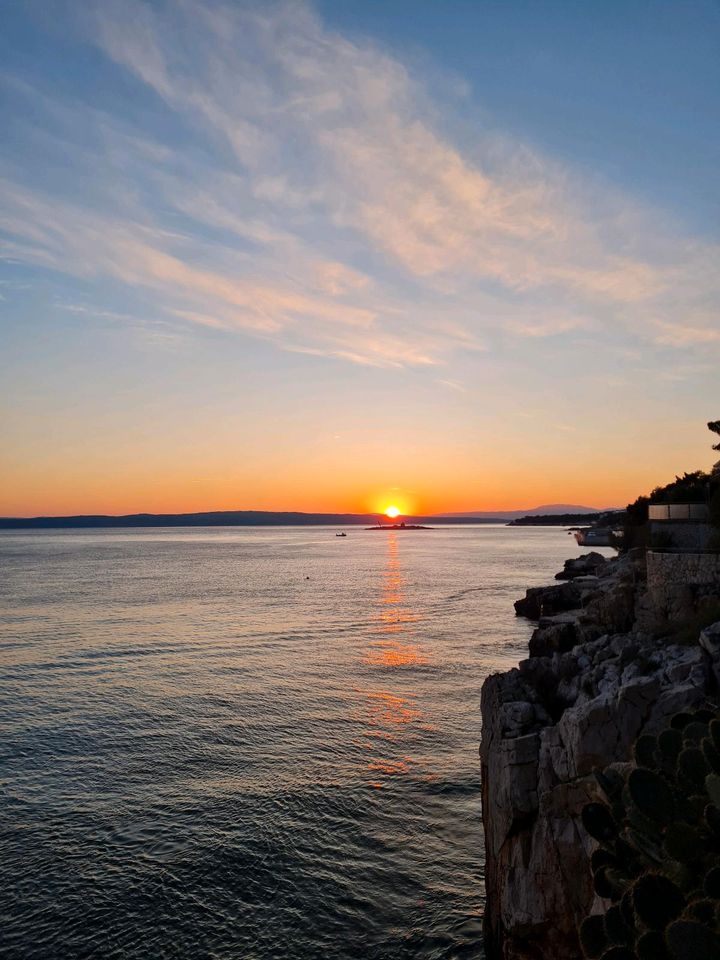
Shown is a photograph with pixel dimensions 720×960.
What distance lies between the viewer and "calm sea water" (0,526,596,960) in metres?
13.9

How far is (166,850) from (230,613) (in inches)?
1585

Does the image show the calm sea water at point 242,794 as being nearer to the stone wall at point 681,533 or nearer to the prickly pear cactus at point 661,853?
the prickly pear cactus at point 661,853

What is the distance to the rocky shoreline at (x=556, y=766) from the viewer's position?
1110 centimetres

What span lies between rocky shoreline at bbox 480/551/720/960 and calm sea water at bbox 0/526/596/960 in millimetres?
2181

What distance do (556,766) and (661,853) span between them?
4.74 metres

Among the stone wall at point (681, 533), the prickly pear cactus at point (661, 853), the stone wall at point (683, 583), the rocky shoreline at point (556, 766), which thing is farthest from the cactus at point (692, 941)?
the stone wall at point (681, 533)

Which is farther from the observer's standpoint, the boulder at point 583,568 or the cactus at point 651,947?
the boulder at point 583,568

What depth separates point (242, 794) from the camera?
1984cm

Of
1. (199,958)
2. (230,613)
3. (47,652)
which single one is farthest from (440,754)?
(230,613)

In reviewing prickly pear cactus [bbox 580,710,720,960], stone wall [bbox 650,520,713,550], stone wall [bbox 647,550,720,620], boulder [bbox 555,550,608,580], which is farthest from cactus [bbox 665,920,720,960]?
boulder [bbox 555,550,608,580]

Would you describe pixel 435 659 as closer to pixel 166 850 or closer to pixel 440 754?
pixel 440 754

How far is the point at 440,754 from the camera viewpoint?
23.0m

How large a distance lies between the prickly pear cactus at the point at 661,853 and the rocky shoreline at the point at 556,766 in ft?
3.93

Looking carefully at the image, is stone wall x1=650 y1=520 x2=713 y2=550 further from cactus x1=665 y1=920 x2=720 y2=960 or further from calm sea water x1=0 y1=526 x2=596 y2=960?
cactus x1=665 y1=920 x2=720 y2=960
